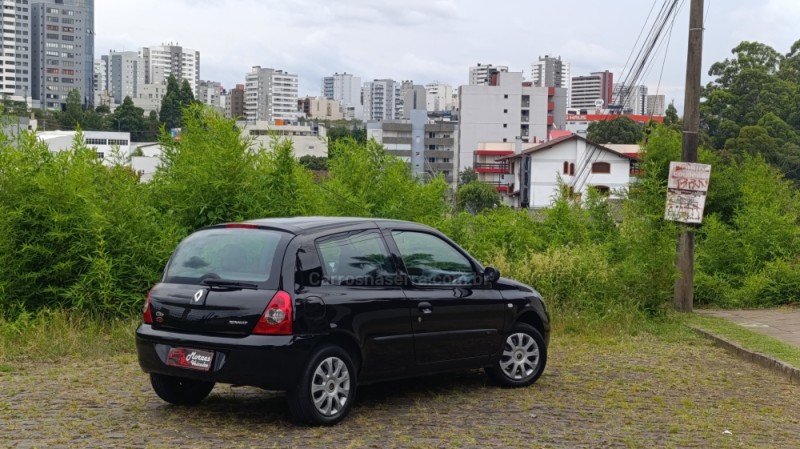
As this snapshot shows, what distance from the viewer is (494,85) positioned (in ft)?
451

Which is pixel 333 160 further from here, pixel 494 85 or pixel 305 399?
pixel 494 85

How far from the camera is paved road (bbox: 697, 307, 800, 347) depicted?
13.8 metres

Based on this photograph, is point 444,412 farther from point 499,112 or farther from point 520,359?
point 499,112

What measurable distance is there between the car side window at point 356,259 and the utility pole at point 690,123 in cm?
850

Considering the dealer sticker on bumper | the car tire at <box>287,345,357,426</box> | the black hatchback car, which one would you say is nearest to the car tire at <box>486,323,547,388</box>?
the black hatchback car

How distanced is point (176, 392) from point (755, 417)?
515cm

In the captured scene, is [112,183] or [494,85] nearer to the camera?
[112,183]

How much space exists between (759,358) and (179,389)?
23.0 feet

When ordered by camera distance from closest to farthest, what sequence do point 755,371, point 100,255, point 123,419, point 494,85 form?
point 123,419
point 755,371
point 100,255
point 494,85

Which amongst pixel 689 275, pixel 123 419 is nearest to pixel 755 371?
pixel 689 275

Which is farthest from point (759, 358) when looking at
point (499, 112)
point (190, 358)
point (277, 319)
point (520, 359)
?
point (499, 112)

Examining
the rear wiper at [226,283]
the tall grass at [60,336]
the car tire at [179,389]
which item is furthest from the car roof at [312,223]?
the tall grass at [60,336]

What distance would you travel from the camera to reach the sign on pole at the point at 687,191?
15766 millimetres

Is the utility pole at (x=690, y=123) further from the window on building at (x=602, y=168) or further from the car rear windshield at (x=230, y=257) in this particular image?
the window on building at (x=602, y=168)
